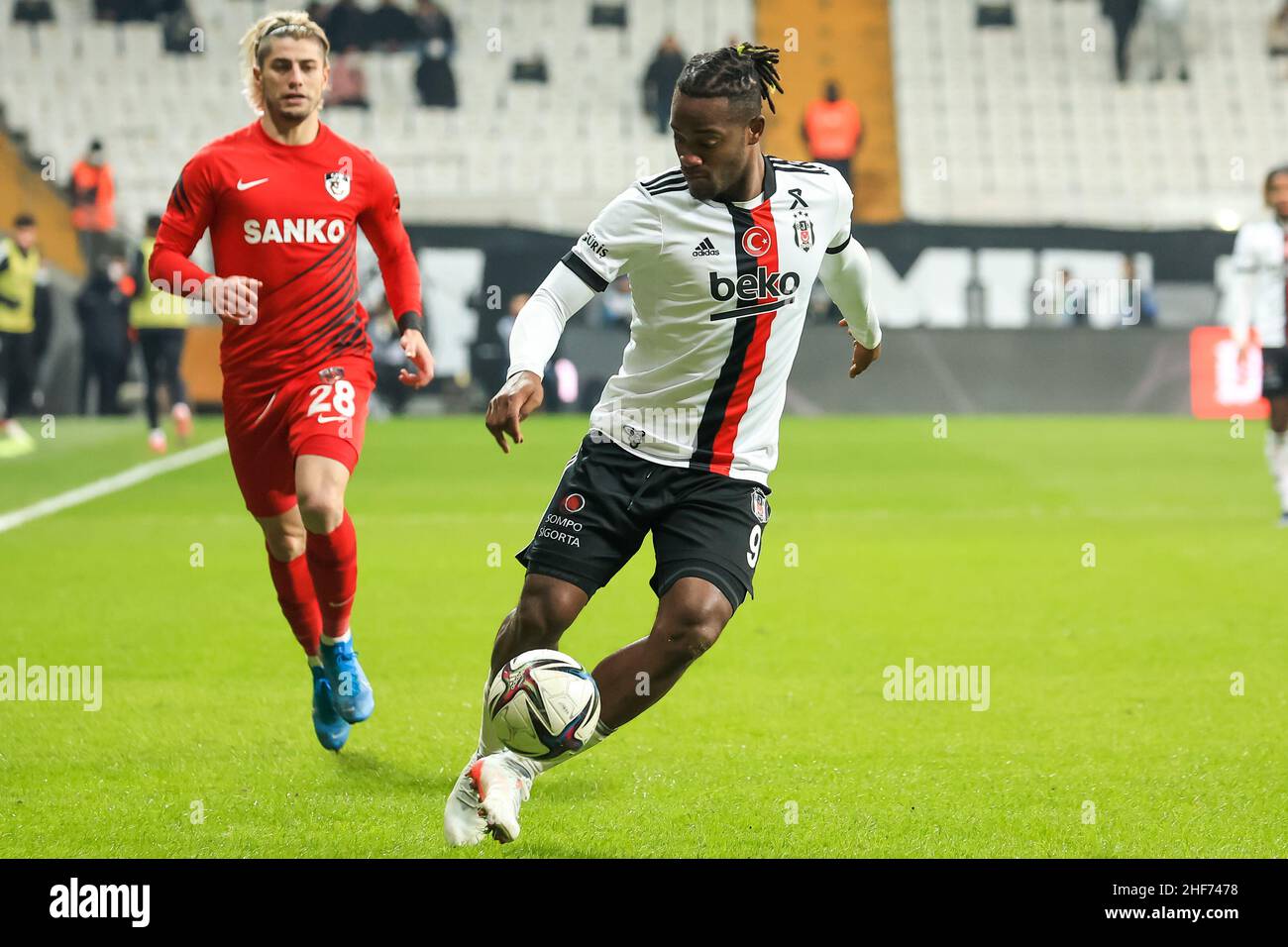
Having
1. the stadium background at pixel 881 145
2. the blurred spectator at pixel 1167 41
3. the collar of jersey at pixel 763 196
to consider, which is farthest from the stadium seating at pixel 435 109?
the collar of jersey at pixel 763 196

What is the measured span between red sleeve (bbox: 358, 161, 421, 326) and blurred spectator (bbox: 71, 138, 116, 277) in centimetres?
1790

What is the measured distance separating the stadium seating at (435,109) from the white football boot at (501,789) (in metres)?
22.9

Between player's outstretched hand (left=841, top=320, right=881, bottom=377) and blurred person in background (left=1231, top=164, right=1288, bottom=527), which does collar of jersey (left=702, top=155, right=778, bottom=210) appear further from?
blurred person in background (left=1231, top=164, right=1288, bottom=527)

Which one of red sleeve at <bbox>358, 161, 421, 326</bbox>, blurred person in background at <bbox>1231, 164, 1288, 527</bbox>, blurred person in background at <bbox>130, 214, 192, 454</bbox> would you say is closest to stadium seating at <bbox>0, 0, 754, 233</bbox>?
blurred person in background at <bbox>130, 214, 192, 454</bbox>

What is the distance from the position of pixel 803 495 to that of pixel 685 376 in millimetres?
8587

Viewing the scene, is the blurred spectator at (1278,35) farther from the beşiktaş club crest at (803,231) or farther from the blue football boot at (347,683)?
the blue football boot at (347,683)

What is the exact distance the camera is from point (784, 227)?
456 centimetres

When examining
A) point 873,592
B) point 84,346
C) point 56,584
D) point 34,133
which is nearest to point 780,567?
point 873,592

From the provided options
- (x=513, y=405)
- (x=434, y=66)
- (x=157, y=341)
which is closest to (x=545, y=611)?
(x=513, y=405)

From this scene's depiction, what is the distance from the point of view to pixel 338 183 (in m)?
5.65

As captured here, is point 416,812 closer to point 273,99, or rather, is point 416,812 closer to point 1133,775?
point 1133,775
